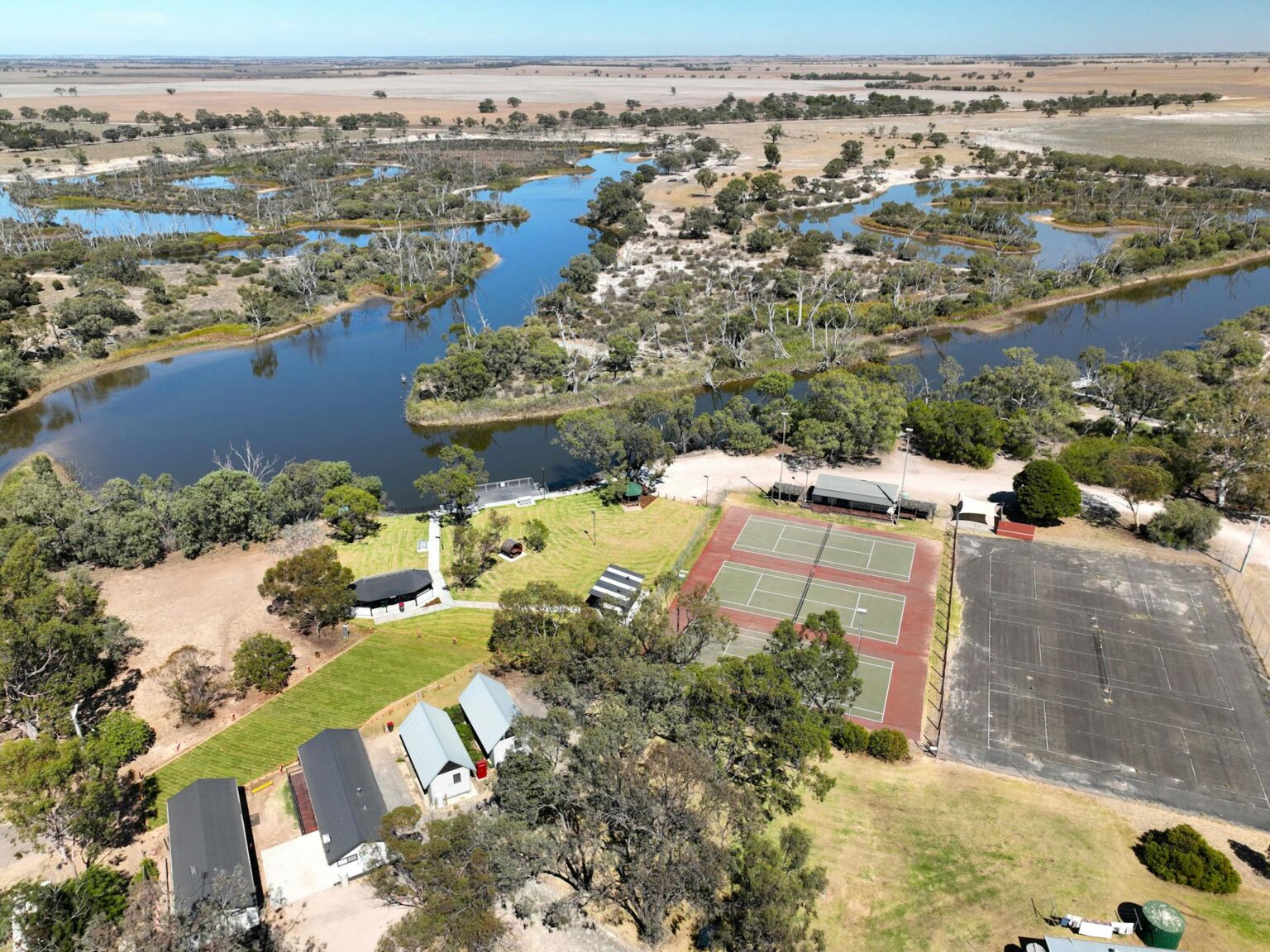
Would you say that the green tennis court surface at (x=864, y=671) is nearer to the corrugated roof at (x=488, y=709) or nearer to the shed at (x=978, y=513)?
the corrugated roof at (x=488, y=709)

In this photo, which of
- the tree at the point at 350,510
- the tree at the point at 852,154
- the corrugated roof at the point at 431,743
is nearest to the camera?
the corrugated roof at the point at 431,743

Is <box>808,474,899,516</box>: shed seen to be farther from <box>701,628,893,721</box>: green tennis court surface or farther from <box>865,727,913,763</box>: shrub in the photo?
<box>865,727,913,763</box>: shrub

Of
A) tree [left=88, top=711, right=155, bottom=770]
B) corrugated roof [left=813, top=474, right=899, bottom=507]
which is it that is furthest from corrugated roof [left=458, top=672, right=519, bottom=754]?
corrugated roof [left=813, top=474, right=899, bottom=507]

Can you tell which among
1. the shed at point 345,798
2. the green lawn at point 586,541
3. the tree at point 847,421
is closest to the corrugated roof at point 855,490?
the tree at point 847,421

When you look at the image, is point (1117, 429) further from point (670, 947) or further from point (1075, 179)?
point (1075, 179)

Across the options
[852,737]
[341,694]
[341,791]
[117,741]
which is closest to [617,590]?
[852,737]

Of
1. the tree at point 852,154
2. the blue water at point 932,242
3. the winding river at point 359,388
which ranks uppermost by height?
the tree at point 852,154

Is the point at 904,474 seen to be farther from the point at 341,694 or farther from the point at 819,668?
the point at 341,694
